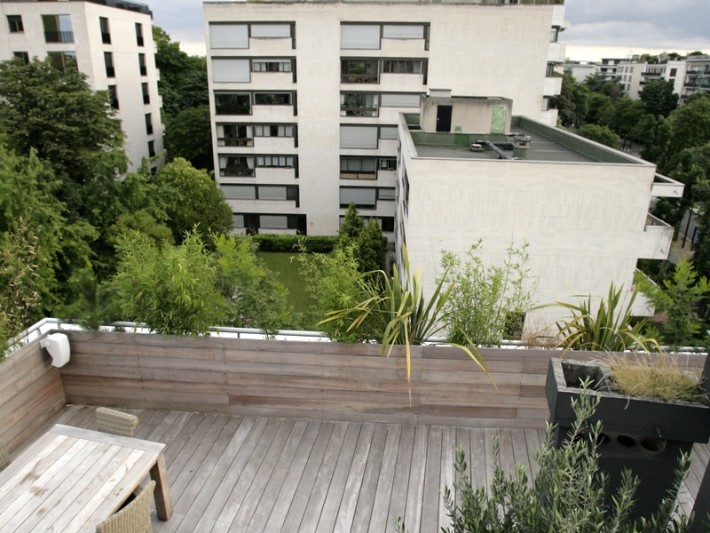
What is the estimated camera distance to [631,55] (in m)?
93.4

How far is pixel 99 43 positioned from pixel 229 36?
526 centimetres

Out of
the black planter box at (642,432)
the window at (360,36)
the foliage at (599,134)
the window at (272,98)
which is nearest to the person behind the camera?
the black planter box at (642,432)

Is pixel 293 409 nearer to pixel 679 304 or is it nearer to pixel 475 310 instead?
pixel 475 310

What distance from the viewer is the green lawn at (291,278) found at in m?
15.4

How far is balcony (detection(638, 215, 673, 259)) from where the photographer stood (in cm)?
968

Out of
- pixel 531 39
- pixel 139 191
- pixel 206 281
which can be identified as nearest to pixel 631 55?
pixel 531 39

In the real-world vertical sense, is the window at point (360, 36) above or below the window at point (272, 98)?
above

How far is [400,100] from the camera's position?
790 inches

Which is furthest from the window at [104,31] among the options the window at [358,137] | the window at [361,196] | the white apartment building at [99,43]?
the window at [361,196]

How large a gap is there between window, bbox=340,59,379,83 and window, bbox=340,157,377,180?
299 cm

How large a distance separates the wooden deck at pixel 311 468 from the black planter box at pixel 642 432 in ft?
2.23

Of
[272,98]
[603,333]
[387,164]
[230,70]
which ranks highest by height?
[230,70]

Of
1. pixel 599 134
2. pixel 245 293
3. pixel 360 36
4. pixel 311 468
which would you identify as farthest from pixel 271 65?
pixel 599 134

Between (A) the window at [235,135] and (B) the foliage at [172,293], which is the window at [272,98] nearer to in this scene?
(A) the window at [235,135]
